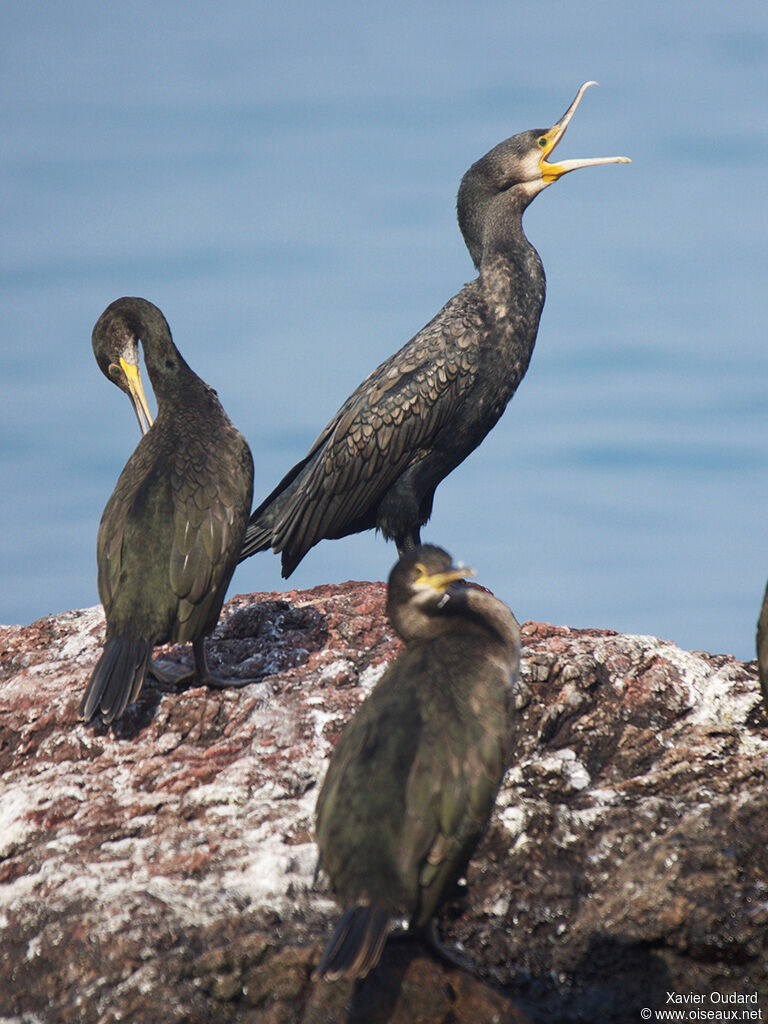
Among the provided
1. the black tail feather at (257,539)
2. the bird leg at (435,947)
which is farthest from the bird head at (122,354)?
the bird leg at (435,947)

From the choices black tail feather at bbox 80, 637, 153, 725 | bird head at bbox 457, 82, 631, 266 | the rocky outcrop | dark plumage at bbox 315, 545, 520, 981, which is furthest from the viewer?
bird head at bbox 457, 82, 631, 266

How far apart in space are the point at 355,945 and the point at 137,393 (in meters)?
4.53

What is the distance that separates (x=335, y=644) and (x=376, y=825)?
276 cm

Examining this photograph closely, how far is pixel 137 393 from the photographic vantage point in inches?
294

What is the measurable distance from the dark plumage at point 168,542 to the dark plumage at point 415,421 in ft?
3.57

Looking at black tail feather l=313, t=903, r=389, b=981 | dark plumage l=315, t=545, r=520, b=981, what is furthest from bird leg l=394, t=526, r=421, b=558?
black tail feather l=313, t=903, r=389, b=981

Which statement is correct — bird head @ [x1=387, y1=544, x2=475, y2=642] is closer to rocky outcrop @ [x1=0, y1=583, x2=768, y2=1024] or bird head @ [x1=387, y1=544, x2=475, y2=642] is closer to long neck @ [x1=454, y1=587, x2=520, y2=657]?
long neck @ [x1=454, y1=587, x2=520, y2=657]

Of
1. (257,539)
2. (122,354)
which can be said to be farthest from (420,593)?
(122,354)

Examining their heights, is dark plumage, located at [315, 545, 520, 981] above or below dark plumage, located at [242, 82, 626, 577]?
below

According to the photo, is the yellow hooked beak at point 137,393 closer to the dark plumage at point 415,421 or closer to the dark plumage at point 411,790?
the dark plumage at point 415,421

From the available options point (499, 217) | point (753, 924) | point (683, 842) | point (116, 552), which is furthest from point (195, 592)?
point (499, 217)

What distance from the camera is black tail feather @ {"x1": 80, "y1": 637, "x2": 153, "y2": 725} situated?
5.50m

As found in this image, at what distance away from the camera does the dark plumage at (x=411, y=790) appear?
379 cm

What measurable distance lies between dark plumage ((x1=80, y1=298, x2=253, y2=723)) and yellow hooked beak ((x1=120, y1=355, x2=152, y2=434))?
0.72 m
